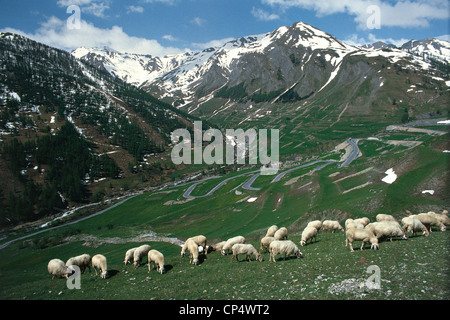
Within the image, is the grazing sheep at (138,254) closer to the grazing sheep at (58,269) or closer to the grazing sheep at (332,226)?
the grazing sheep at (58,269)

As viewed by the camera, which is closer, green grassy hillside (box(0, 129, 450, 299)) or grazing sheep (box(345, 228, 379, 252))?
green grassy hillside (box(0, 129, 450, 299))

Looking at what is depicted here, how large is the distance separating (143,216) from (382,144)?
153 meters

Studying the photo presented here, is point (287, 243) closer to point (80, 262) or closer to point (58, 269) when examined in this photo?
point (80, 262)

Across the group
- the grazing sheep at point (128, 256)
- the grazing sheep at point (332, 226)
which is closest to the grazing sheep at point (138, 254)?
the grazing sheep at point (128, 256)

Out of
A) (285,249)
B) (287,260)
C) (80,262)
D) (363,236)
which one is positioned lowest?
(80,262)

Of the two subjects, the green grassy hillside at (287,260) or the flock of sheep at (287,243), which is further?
the flock of sheep at (287,243)

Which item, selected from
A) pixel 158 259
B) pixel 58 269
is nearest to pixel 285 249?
pixel 158 259

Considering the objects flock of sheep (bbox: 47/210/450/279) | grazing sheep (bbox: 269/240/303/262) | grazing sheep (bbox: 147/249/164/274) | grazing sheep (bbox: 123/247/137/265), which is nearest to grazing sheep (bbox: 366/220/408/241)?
flock of sheep (bbox: 47/210/450/279)

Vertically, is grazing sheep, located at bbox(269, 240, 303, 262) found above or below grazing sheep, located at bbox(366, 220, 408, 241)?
below

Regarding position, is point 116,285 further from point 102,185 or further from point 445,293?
point 102,185

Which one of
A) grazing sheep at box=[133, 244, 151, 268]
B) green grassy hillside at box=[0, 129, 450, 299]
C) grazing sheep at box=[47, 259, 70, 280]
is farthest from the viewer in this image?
grazing sheep at box=[133, 244, 151, 268]

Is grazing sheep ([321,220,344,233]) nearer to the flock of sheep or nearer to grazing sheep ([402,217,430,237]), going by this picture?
the flock of sheep

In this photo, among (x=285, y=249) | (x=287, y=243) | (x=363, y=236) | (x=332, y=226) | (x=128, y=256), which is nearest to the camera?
(x=363, y=236)
